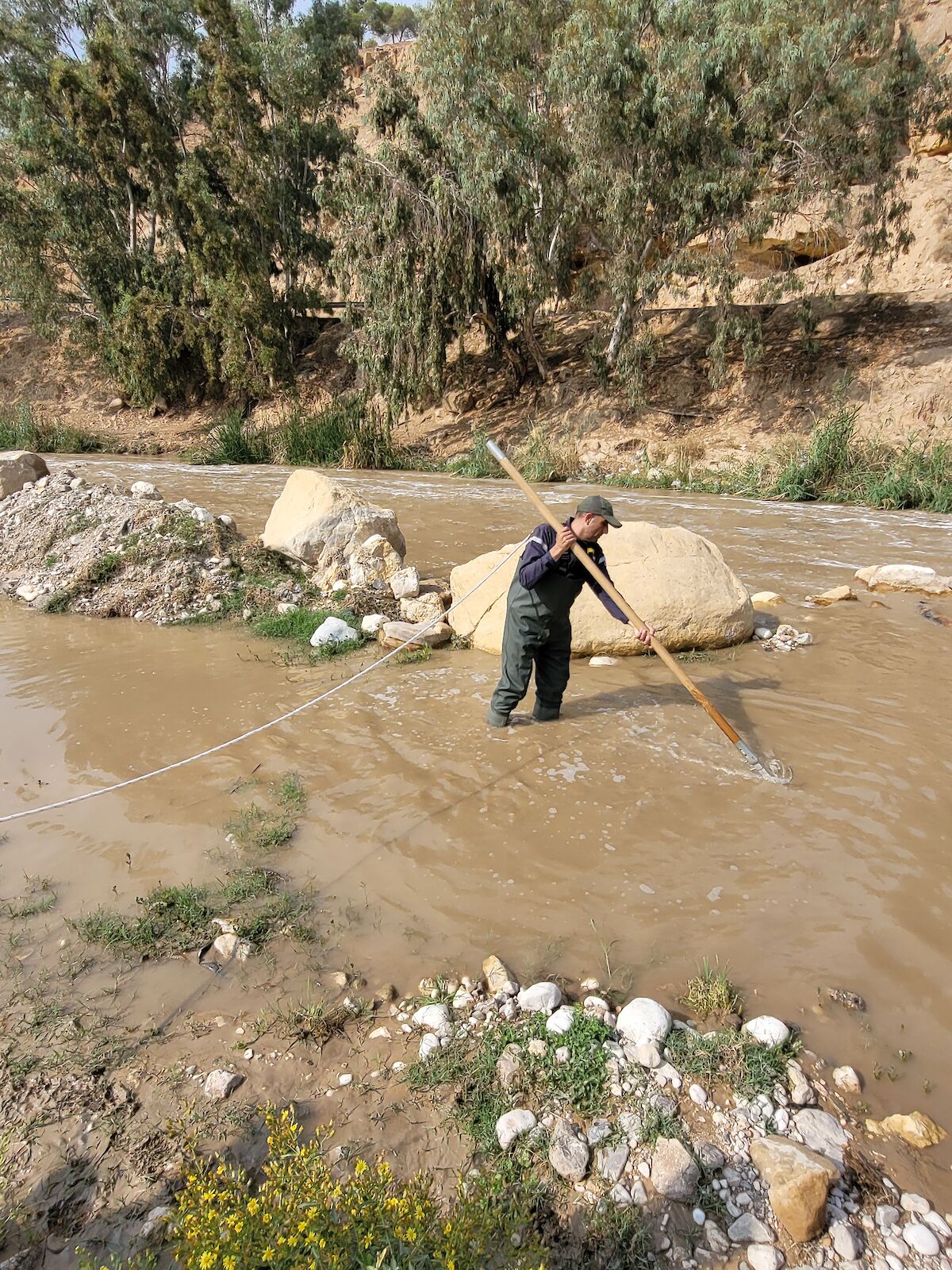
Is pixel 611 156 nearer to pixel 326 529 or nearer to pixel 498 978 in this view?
pixel 326 529

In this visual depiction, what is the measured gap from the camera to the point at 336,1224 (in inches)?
64.1

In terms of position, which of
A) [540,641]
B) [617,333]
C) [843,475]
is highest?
[617,333]

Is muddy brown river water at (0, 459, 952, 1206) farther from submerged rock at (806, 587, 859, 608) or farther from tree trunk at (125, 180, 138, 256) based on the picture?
tree trunk at (125, 180, 138, 256)

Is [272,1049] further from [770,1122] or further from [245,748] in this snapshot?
[245,748]

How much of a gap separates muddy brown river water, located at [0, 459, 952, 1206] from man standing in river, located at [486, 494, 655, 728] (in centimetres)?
25

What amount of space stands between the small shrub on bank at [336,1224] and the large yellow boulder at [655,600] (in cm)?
413

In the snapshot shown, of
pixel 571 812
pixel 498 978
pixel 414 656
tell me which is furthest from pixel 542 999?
pixel 414 656

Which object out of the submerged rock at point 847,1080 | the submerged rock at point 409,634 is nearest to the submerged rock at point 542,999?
the submerged rock at point 847,1080

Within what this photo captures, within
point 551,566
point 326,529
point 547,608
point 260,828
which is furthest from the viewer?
point 326,529

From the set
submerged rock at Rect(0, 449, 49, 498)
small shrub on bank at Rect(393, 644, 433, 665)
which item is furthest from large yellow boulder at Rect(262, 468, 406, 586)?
submerged rock at Rect(0, 449, 49, 498)

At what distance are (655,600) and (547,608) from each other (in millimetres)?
1667

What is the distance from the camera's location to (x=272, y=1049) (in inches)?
93.2

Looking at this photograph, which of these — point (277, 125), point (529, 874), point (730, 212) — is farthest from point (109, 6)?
point (529, 874)

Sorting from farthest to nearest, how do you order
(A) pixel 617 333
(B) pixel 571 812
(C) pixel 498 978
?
(A) pixel 617 333 → (B) pixel 571 812 → (C) pixel 498 978
